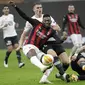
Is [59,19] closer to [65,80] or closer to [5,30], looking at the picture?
[5,30]

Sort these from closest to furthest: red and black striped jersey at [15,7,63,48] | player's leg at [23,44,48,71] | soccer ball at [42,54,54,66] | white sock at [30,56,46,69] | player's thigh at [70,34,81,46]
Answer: soccer ball at [42,54,54,66] < white sock at [30,56,46,69] < player's leg at [23,44,48,71] < red and black striped jersey at [15,7,63,48] < player's thigh at [70,34,81,46]

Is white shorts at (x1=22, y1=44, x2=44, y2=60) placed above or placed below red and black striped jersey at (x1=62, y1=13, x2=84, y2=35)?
above

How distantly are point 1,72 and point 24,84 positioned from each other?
161 inches

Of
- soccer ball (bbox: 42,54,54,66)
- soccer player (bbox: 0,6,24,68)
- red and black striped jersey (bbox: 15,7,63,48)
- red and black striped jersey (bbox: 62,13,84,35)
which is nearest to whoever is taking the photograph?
soccer ball (bbox: 42,54,54,66)

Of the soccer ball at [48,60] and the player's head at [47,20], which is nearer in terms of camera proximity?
the soccer ball at [48,60]

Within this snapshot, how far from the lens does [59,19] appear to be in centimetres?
3073

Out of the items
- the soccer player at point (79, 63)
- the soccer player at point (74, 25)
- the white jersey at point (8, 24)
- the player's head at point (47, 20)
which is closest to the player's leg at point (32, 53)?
the player's head at point (47, 20)

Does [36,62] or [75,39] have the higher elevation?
[36,62]

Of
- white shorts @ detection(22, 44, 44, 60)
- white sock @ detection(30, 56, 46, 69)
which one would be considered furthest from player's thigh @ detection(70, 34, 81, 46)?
white sock @ detection(30, 56, 46, 69)

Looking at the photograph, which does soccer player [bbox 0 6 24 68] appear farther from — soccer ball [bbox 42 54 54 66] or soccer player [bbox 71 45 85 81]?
soccer ball [bbox 42 54 54 66]

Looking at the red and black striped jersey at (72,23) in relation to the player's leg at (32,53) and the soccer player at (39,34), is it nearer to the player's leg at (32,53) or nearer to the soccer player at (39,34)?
the soccer player at (39,34)

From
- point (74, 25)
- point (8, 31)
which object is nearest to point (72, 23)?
point (74, 25)

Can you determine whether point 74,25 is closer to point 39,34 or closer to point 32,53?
point 39,34

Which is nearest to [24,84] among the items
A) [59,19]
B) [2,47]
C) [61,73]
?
[61,73]
